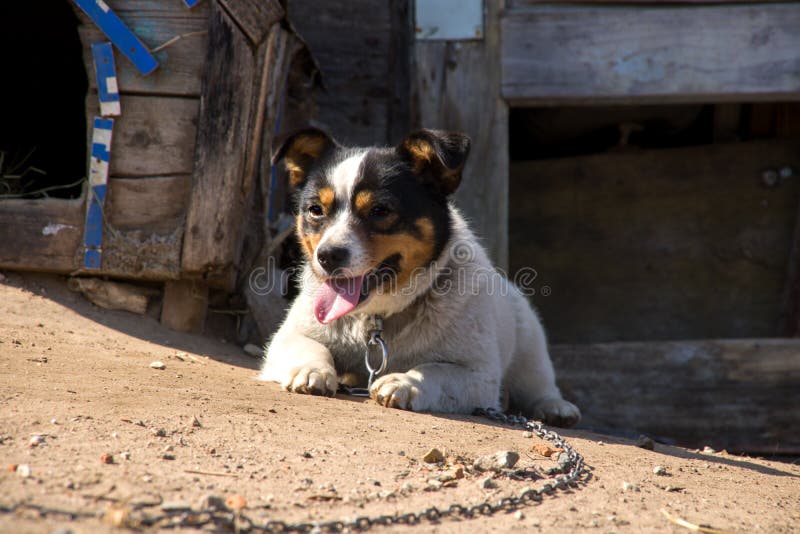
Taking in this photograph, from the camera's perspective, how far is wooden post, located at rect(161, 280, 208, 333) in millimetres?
4824

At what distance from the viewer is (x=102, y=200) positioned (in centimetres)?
450

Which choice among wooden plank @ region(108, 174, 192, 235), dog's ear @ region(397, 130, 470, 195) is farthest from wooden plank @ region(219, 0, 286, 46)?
dog's ear @ region(397, 130, 470, 195)

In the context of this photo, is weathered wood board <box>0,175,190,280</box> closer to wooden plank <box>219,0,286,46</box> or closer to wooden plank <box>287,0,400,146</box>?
wooden plank <box>219,0,286,46</box>

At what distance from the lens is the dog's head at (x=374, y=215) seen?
12.0 ft

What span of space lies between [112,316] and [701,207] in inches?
206

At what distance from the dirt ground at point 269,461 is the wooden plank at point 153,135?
1100 millimetres

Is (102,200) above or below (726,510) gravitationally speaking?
above

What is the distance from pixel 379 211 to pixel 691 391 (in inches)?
122

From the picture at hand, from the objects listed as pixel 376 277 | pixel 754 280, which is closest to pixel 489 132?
pixel 376 277

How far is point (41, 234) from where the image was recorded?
451 centimetres

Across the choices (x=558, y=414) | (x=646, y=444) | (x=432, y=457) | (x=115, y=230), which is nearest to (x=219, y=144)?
(x=115, y=230)

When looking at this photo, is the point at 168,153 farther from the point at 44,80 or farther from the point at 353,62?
the point at 44,80

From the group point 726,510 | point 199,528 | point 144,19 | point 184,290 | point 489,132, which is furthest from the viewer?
point 489,132

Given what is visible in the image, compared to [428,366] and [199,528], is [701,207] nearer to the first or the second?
[428,366]
